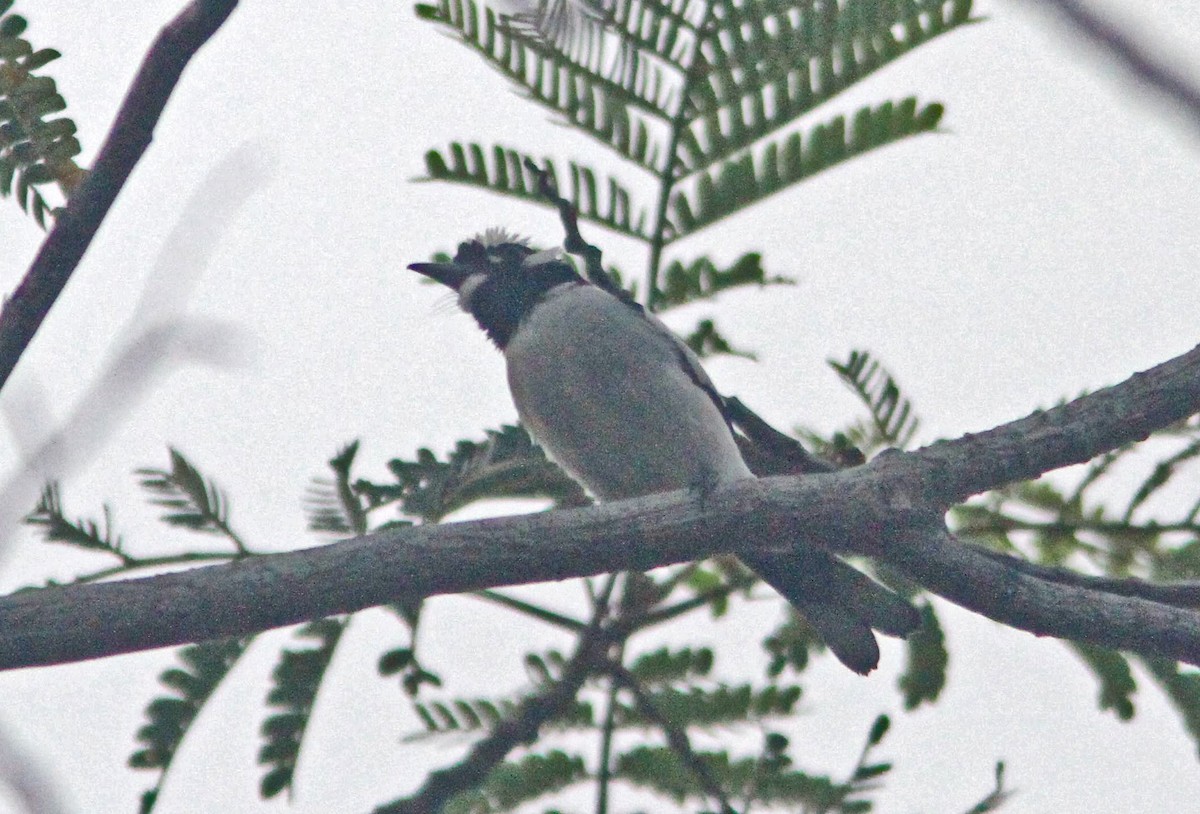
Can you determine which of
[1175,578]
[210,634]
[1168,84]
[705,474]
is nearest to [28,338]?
[210,634]

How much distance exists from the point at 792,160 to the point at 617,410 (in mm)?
1032

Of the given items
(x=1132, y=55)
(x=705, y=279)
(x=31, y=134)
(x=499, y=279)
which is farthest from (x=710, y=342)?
(x=1132, y=55)

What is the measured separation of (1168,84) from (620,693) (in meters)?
3.83

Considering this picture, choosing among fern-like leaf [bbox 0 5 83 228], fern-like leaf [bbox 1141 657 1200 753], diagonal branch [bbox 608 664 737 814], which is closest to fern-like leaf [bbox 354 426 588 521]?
diagonal branch [bbox 608 664 737 814]

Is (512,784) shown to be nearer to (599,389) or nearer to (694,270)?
(599,389)

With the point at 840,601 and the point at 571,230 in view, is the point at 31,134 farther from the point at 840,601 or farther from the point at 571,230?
the point at 840,601

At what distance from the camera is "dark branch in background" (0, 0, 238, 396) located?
7.96ft

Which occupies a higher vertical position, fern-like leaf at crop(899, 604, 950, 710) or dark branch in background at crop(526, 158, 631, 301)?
dark branch in background at crop(526, 158, 631, 301)

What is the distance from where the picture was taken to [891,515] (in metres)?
3.42

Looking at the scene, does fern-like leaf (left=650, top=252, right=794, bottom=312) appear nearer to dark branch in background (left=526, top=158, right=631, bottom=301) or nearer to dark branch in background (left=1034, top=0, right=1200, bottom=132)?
dark branch in background (left=526, top=158, right=631, bottom=301)

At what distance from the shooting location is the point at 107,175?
2.54 m

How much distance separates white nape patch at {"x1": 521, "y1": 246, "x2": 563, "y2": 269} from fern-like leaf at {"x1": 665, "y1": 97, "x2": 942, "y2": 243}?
957 millimetres

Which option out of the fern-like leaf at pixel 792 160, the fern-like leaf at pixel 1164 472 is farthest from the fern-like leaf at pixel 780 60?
the fern-like leaf at pixel 1164 472

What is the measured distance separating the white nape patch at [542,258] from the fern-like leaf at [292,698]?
1.98 m
